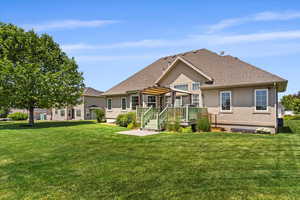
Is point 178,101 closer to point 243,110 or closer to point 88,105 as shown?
point 243,110

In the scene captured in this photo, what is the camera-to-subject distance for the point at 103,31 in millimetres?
12859

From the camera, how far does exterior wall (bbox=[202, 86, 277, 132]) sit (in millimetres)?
11531

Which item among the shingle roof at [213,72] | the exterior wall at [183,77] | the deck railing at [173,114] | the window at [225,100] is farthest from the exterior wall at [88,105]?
the window at [225,100]

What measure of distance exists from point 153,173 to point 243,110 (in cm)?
1012

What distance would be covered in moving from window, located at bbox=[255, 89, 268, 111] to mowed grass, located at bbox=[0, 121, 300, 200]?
4972 mm

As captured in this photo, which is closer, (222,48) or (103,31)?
(103,31)

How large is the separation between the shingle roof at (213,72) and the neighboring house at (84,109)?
14.0 metres

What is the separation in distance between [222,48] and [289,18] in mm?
6800

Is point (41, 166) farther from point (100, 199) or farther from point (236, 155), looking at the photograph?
point (236, 155)

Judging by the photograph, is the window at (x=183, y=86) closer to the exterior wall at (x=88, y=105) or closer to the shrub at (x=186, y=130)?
the shrub at (x=186, y=130)

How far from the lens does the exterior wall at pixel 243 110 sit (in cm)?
1153

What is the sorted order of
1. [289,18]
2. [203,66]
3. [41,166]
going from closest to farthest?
[41,166], [289,18], [203,66]

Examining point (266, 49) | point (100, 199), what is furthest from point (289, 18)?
point (100, 199)

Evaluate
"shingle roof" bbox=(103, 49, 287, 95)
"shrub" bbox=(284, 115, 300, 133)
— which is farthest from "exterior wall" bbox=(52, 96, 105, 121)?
"shrub" bbox=(284, 115, 300, 133)
